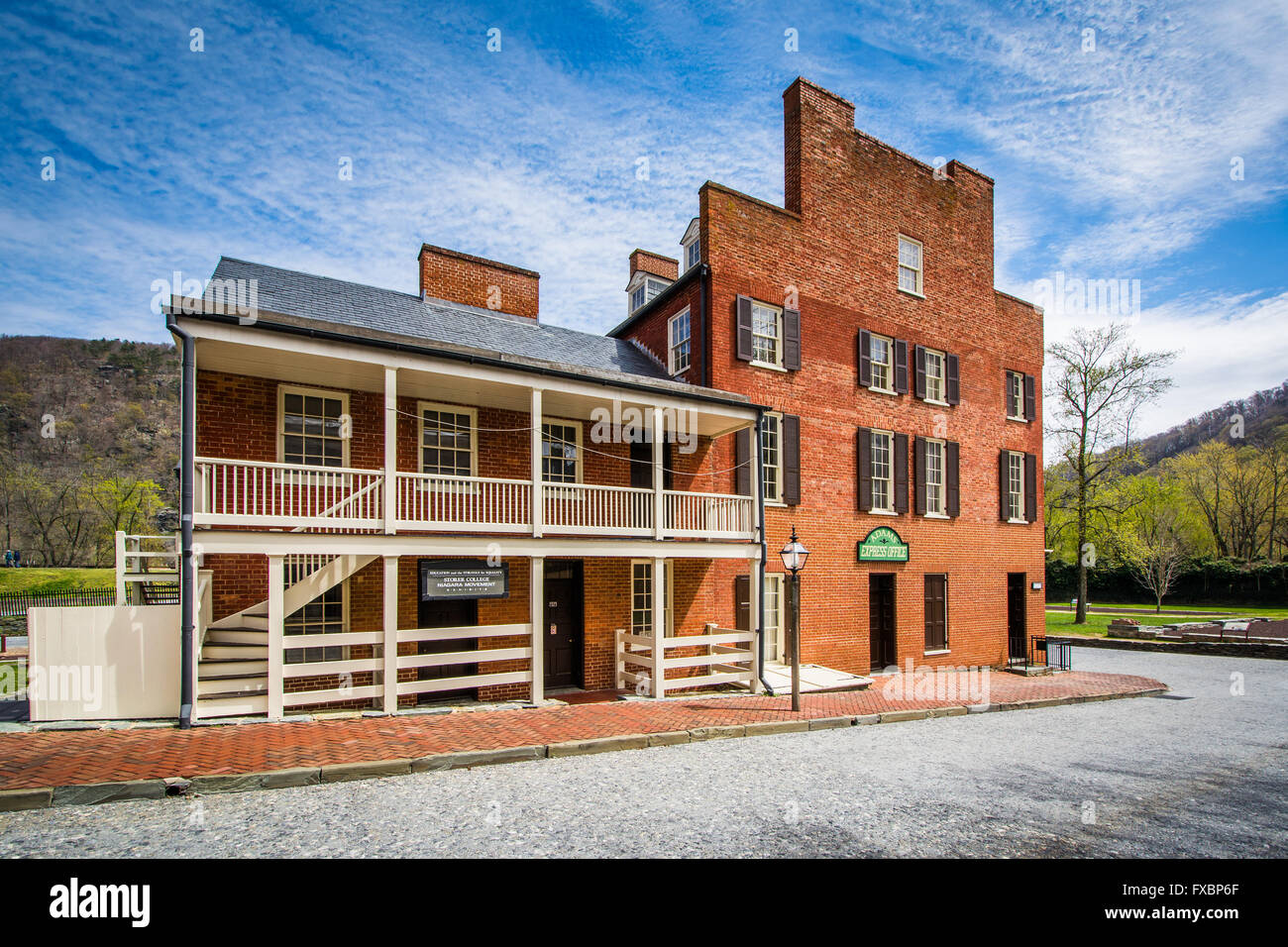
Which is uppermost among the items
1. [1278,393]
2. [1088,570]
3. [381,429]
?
[1278,393]

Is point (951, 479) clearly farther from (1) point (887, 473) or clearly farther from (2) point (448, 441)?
(2) point (448, 441)

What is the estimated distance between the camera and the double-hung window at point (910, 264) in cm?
1853

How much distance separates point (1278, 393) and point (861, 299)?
110 m

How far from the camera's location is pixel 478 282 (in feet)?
49.5

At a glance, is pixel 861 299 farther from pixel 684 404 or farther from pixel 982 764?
pixel 982 764

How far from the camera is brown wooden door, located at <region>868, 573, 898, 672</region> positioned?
17.3m

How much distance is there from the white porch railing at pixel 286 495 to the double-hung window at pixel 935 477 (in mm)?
14100

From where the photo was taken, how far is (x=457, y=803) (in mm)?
6246

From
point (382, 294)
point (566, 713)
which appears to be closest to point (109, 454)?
point (382, 294)

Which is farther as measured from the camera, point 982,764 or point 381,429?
point 381,429

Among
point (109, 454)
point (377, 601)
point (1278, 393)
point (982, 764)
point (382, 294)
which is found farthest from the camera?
point (1278, 393)

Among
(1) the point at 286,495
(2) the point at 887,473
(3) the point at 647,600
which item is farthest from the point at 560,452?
(2) the point at 887,473

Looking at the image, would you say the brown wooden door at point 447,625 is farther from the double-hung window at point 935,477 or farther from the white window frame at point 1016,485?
the white window frame at point 1016,485

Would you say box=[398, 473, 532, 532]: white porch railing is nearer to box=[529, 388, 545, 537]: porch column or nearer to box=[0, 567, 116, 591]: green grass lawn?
box=[529, 388, 545, 537]: porch column
